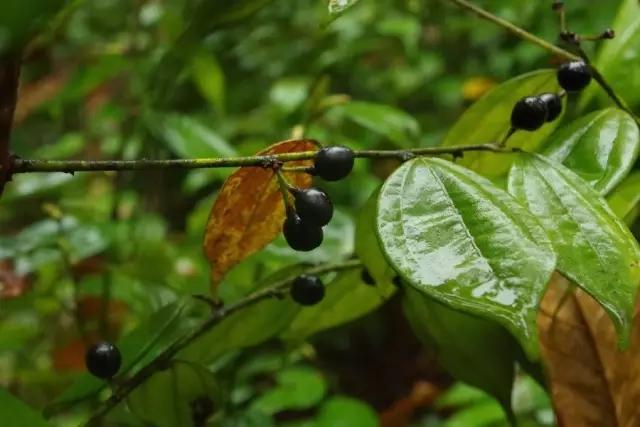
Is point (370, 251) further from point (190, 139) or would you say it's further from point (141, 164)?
point (190, 139)

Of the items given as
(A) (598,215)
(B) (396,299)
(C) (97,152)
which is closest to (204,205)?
(B) (396,299)

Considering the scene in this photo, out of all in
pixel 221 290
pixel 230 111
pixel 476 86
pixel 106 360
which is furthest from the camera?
pixel 230 111

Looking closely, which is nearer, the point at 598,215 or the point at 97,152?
the point at 598,215

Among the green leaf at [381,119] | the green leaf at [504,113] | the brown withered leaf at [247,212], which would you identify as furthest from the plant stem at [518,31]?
the green leaf at [381,119]

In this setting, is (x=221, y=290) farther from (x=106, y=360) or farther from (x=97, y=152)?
(x=97, y=152)

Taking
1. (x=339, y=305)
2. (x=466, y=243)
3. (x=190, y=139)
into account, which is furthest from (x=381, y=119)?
(x=466, y=243)

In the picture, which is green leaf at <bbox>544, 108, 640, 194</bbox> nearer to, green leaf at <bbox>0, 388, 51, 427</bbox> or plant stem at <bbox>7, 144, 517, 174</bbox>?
plant stem at <bbox>7, 144, 517, 174</bbox>
